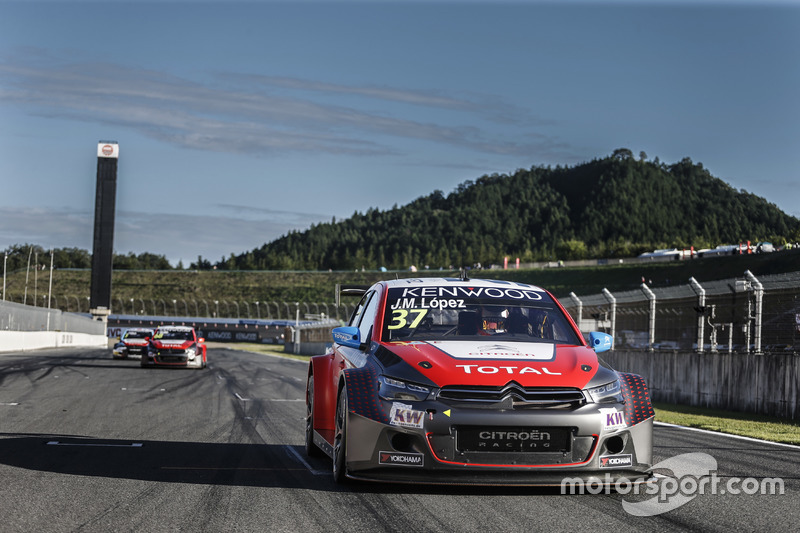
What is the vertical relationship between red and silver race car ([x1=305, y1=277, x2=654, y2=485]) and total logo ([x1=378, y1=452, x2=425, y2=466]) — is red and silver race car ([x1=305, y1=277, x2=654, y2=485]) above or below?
above

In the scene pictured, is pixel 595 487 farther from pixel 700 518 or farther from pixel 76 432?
pixel 76 432

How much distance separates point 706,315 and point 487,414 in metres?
13.0

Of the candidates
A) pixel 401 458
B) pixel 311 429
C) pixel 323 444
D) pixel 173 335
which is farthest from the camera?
pixel 173 335

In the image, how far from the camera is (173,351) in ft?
93.6

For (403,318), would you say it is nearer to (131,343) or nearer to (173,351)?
(173,351)

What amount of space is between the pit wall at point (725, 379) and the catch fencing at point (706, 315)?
23 cm

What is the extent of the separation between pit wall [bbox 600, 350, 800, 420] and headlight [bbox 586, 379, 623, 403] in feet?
23.0

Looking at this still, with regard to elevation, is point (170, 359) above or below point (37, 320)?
below

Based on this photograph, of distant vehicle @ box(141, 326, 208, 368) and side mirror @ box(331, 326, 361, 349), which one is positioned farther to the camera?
distant vehicle @ box(141, 326, 208, 368)

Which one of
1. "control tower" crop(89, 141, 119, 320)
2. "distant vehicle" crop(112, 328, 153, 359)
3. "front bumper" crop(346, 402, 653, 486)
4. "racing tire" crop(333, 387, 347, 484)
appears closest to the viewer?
"front bumper" crop(346, 402, 653, 486)

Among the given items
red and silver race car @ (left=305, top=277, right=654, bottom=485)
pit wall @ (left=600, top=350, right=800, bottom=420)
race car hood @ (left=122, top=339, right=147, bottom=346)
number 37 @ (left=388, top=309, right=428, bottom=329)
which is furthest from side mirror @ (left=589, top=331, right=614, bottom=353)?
race car hood @ (left=122, top=339, right=147, bottom=346)

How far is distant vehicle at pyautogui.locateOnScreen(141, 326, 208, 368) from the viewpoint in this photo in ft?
93.5

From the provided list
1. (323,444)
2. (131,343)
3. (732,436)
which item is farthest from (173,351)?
(323,444)

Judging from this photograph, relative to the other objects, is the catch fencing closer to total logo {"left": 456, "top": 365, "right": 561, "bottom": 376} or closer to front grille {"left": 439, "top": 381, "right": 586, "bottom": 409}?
total logo {"left": 456, "top": 365, "right": 561, "bottom": 376}
